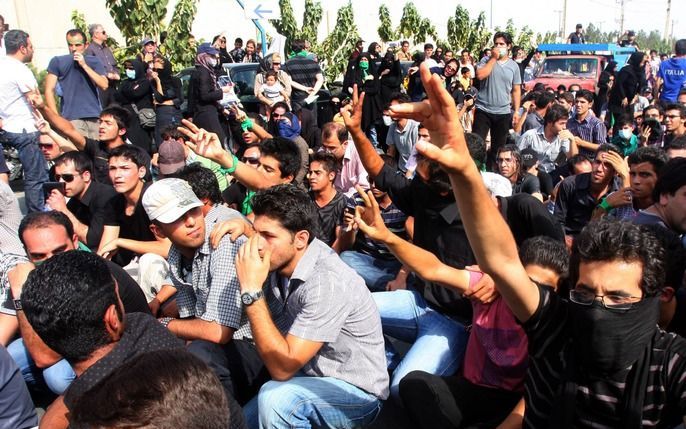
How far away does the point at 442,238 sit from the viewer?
3.55 meters

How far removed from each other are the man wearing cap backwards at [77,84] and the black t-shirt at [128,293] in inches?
177

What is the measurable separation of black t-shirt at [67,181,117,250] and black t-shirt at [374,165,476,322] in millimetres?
2367

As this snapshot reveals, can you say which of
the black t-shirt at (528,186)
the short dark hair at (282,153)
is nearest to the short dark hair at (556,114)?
the black t-shirt at (528,186)

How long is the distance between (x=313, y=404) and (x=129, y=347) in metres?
0.85

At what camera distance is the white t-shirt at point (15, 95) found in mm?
6117

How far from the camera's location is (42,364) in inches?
120

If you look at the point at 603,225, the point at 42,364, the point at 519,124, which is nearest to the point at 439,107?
the point at 603,225

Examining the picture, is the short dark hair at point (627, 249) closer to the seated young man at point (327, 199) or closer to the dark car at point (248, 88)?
the seated young man at point (327, 199)

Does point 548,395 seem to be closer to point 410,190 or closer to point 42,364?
point 410,190

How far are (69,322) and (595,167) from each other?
13.0ft

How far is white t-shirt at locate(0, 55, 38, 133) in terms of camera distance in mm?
6117

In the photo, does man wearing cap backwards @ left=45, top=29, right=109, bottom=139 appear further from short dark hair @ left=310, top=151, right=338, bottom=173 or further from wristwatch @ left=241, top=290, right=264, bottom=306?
wristwatch @ left=241, top=290, right=264, bottom=306

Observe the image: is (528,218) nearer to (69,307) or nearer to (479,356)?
(479,356)

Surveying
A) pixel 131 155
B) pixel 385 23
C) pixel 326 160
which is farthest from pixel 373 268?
pixel 385 23
